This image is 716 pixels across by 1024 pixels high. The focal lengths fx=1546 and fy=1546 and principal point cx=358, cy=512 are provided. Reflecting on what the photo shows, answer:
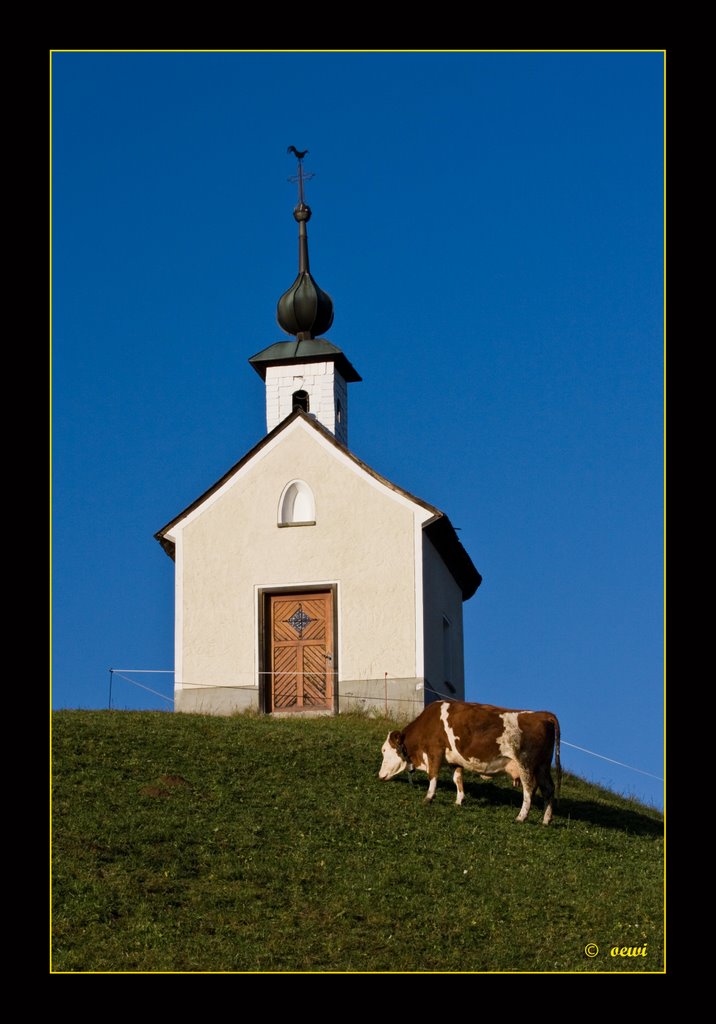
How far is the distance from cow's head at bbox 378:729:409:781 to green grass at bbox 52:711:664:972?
9.4 inches

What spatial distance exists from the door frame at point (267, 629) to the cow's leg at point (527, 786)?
851 centimetres

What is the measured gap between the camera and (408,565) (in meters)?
30.1

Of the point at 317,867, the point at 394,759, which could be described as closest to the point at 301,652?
the point at 394,759

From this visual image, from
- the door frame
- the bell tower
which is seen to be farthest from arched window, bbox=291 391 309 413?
the door frame

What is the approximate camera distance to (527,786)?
21.6m

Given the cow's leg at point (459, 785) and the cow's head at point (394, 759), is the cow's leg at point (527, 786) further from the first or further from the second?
the cow's head at point (394, 759)

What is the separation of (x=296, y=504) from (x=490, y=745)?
10736mm

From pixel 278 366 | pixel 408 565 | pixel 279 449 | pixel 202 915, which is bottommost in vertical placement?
pixel 202 915

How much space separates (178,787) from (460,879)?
16.9 ft

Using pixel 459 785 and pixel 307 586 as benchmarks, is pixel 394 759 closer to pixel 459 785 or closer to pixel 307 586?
pixel 459 785

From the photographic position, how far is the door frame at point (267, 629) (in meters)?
30.1

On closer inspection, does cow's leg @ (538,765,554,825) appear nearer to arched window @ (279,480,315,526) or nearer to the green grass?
the green grass

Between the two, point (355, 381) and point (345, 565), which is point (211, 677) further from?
point (355, 381)

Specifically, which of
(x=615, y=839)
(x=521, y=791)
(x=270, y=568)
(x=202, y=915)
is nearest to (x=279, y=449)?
(x=270, y=568)
